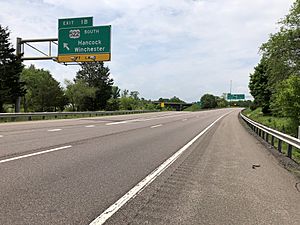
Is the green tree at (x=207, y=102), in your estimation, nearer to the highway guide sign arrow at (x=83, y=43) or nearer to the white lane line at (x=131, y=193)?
the highway guide sign arrow at (x=83, y=43)

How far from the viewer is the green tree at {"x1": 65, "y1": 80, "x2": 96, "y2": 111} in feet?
272

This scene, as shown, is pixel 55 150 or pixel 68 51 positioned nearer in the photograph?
pixel 55 150

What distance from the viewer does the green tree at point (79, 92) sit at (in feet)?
272

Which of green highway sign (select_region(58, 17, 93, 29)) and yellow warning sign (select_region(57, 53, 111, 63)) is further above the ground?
green highway sign (select_region(58, 17, 93, 29))

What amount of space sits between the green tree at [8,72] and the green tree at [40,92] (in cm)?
3490

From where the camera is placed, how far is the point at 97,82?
8725 centimetres

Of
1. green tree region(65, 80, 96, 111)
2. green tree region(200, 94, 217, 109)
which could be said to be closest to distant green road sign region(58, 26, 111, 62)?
green tree region(65, 80, 96, 111)

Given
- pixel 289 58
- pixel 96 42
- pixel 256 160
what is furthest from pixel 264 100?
pixel 256 160

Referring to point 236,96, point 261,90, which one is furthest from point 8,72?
point 236,96

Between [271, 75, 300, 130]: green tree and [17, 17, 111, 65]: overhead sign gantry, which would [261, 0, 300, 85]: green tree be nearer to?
[271, 75, 300, 130]: green tree

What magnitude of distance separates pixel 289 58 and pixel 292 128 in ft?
45.8

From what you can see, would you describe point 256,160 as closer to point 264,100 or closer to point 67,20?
point 67,20

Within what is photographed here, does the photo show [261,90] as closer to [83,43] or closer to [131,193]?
[83,43]

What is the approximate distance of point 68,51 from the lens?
30.0 meters
